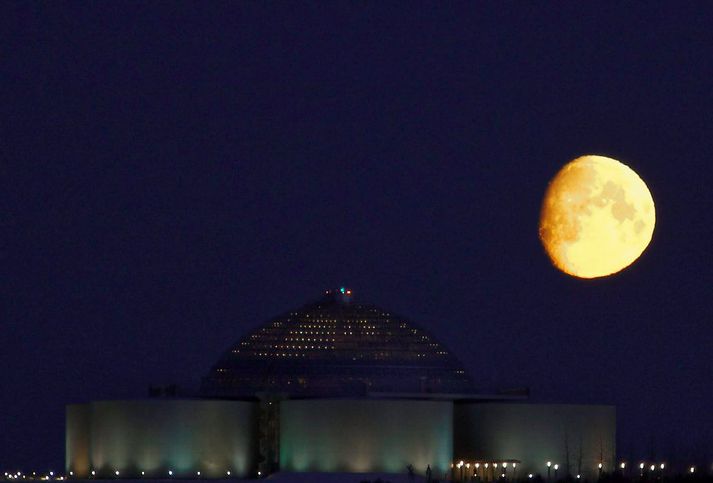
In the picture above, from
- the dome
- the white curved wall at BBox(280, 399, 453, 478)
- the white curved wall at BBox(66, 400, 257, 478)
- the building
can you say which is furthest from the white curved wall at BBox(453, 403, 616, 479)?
the white curved wall at BBox(66, 400, 257, 478)

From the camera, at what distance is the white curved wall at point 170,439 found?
103 metres

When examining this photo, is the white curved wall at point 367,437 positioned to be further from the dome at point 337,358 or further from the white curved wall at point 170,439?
the dome at point 337,358

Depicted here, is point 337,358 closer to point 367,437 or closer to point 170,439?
point 367,437

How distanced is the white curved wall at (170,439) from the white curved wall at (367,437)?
3.20m

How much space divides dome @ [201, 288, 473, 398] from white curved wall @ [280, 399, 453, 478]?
15.5ft

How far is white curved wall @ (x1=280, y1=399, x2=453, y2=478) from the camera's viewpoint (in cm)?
10150

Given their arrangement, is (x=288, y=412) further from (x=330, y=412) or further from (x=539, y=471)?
(x=539, y=471)

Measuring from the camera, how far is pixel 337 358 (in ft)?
363

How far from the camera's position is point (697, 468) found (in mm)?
110688

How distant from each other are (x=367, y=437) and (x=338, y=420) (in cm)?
164

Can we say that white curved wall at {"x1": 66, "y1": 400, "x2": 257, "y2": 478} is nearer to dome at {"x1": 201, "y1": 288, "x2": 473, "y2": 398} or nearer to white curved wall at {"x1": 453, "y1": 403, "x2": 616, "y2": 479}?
dome at {"x1": 201, "y1": 288, "x2": 473, "y2": 398}

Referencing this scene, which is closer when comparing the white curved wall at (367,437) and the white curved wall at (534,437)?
the white curved wall at (367,437)

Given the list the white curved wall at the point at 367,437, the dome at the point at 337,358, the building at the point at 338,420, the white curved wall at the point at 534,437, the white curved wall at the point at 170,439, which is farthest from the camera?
the dome at the point at 337,358

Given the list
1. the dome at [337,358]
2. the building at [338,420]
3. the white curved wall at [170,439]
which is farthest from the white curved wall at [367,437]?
the dome at [337,358]
